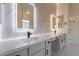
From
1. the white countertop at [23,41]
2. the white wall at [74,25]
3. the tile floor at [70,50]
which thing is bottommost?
the tile floor at [70,50]

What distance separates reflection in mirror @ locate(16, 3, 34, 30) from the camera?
1.27 m

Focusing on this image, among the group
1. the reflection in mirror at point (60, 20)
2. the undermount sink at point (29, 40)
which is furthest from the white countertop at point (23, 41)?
the reflection in mirror at point (60, 20)

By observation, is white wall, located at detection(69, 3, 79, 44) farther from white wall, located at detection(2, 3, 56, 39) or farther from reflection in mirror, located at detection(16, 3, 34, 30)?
reflection in mirror, located at detection(16, 3, 34, 30)

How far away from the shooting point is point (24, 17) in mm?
1277

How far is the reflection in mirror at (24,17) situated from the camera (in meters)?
1.27

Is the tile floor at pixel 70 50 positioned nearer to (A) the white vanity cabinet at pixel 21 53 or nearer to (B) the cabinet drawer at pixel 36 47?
(B) the cabinet drawer at pixel 36 47

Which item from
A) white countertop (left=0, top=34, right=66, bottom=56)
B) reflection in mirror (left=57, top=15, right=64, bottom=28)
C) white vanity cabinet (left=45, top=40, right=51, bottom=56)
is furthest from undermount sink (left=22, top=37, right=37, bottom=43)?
reflection in mirror (left=57, top=15, right=64, bottom=28)

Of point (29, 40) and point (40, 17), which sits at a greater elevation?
point (40, 17)

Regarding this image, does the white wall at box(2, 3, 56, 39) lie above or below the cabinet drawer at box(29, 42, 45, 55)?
above

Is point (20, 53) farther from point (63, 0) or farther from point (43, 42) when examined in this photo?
point (63, 0)

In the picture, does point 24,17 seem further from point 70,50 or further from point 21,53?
point 70,50

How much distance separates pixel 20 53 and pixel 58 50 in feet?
1.03

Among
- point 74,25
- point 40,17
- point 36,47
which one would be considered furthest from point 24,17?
point 74,25

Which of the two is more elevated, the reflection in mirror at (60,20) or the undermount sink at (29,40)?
the reflection in mirror at (60,20)
